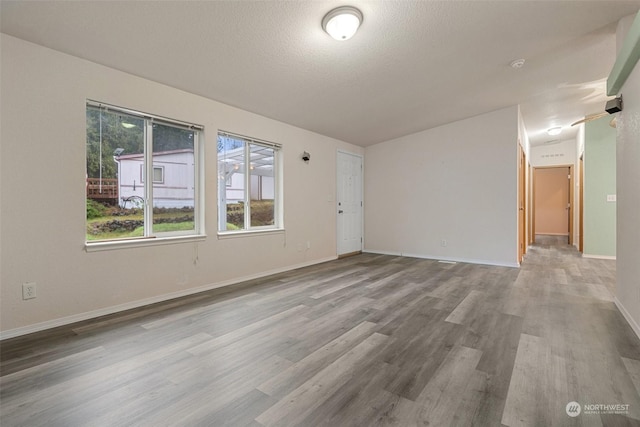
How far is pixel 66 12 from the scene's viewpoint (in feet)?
6.84

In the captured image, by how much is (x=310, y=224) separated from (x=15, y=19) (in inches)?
157

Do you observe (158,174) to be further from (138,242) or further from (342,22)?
(342,22)

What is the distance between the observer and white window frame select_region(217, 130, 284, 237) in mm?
3865

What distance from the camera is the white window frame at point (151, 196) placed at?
9.17 feet

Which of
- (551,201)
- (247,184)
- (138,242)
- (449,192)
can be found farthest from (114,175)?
(551,201)

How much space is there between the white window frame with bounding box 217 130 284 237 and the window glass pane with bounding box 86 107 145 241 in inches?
37.7

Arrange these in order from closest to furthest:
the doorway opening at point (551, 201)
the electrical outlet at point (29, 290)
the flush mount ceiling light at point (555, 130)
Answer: the electrical outlet at point (29, 290) → the flush mount ceiling light at point (555, 130) → the doorway opening at point (551, 201)

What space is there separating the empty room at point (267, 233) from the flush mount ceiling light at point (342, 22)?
0.06 ft

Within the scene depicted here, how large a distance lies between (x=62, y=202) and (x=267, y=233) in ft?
7.74

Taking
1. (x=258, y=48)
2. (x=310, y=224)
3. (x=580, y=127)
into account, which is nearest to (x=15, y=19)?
(x=258, y=48)

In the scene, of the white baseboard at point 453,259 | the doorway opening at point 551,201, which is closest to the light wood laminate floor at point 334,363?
the white baseboard at point 453,259

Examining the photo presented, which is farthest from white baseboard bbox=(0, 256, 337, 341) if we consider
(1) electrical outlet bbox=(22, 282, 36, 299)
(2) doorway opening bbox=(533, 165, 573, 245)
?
(2) doorway opening bbox=(533, 165, 573, 245)

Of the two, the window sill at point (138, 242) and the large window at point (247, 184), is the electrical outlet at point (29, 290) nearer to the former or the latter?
the window sill at point (138, 242)

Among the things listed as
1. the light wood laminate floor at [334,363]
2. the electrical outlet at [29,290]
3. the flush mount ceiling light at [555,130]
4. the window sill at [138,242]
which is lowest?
the light wood laminate floor at [334,363]
